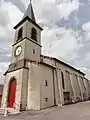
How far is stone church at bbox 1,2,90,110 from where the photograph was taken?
1437 cm

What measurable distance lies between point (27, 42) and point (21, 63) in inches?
155

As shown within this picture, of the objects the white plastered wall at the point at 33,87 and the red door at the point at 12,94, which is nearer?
the white plastered wall at the point at 33,87

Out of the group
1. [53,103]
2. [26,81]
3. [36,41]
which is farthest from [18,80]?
[36,41]

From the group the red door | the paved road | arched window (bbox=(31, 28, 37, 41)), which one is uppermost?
arched window (bbox=(31, 28, 37, 41))

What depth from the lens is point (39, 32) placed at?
22.5m

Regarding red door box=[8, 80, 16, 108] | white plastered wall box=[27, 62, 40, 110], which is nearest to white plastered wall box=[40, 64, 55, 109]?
white plastered wall box=[27, 62, 40, 110]

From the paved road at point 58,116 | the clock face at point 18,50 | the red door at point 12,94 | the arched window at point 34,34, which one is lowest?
the paved road at point 58,116

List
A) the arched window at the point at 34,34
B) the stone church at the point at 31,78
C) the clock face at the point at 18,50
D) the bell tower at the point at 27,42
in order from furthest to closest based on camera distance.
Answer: the arched window at the point at 34,34, the clock face at the point at 18,50, the bell tower at the point at 27,42, the stone church at the point at 31,78

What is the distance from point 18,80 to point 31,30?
959cm

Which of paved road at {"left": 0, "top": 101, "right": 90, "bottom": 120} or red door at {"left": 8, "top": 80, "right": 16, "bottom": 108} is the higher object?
red door at {"left": 8, "top": 80, "right": 16, "bottom": 108}

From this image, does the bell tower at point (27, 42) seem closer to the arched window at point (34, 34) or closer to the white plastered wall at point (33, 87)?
the arched window at point (34, 34)

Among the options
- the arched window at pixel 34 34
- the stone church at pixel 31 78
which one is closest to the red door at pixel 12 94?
the stone church at pixel 31 78

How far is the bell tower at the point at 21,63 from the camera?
48.0 ft

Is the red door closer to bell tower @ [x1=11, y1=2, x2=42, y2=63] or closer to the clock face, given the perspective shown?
bell tower @ [x1=11, y1=2, x2=42, y2=63]
